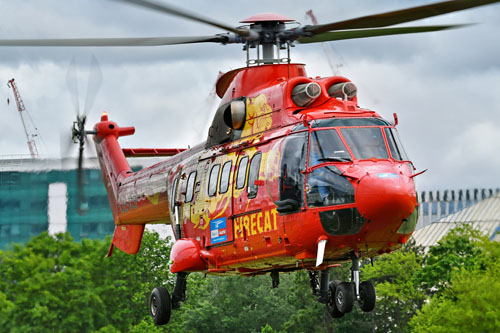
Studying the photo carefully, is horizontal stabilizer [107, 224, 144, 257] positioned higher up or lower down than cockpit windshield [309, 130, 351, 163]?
higher up

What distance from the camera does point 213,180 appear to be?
29734 millimetres

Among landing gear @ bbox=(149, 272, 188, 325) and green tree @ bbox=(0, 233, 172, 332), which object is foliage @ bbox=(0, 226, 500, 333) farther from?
landing gear @ bbox=(149, 272, 188, 325)

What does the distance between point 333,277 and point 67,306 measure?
20.2 meters

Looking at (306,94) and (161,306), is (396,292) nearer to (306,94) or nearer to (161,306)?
(161,306)

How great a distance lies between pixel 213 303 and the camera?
308 ft

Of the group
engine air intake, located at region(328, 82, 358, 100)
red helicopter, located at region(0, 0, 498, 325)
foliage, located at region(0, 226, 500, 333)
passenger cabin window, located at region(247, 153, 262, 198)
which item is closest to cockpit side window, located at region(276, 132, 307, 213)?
red helicopter, located at region(0, 0, 498, 325)

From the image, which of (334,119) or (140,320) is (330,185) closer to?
(334,119)

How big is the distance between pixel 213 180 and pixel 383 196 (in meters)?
6.28

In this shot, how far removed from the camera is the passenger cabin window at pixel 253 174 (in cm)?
2744

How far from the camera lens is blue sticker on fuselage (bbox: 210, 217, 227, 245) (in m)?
28.9

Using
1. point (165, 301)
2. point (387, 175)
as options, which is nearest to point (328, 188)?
point (387, 175)

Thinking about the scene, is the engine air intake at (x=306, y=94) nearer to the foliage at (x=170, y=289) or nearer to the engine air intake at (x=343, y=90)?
the engine air intake at (x=343, y=90)

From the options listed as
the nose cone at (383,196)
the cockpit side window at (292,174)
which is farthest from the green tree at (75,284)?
the nose cone at (383,196)

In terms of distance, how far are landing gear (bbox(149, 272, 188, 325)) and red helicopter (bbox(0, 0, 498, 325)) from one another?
1.6 inches
